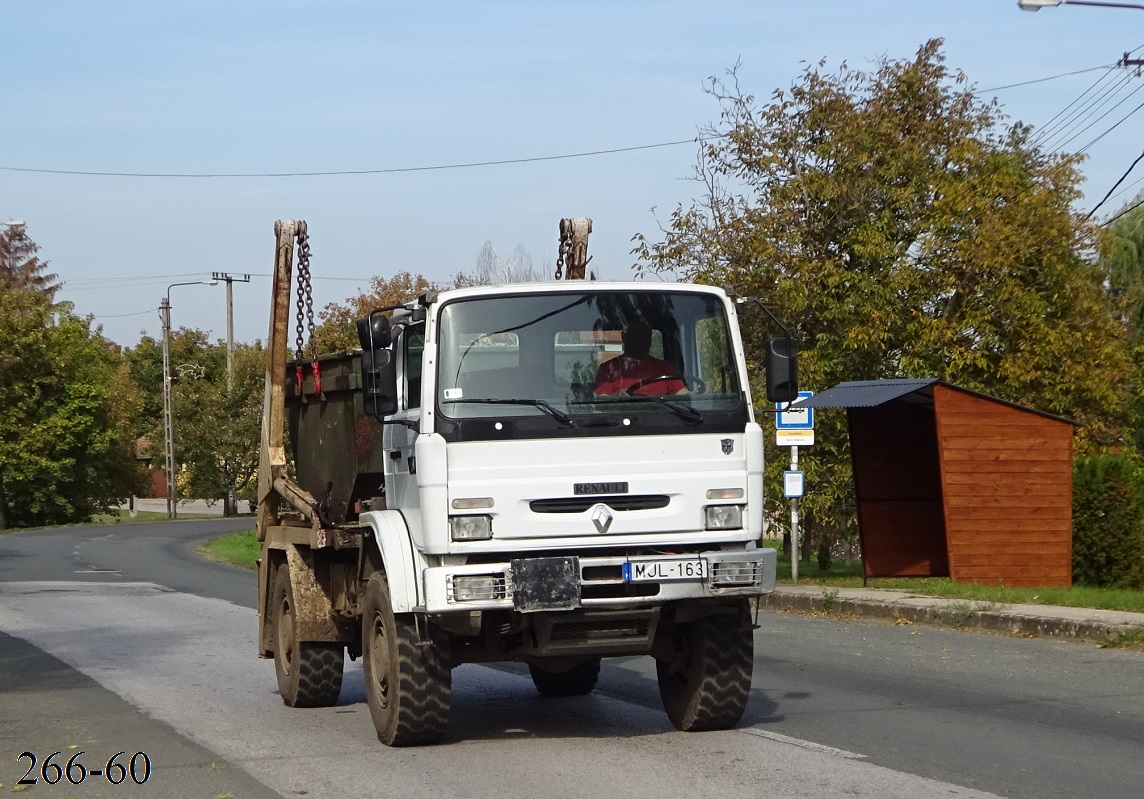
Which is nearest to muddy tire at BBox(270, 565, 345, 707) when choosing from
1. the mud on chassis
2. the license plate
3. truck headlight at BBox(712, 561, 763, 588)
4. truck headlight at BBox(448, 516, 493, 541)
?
the mud on chassis

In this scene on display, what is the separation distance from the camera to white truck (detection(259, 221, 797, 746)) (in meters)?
8.30

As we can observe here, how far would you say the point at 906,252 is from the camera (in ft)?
77.6

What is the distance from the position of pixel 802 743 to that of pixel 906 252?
15994 millimetres

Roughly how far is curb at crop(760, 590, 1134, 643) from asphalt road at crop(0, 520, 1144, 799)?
1.01 ft

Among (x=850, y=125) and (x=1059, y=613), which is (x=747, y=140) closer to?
(x=850, y=125)

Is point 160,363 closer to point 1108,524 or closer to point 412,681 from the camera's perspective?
point 1108,524

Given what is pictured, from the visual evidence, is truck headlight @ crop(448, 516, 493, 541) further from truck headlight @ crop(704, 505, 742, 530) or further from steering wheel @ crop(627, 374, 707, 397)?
truck headlight @ crop(704, 505, 742, 530)

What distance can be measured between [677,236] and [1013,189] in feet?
16.7

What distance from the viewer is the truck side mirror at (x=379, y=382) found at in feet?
28.9

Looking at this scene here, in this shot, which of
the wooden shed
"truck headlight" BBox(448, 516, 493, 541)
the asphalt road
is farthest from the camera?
the wooden shed

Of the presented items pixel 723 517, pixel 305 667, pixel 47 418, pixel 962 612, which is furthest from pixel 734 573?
pixel 47 418

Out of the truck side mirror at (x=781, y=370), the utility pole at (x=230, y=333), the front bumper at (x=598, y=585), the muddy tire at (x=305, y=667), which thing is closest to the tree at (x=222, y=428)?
the utility pole at (x=230, y=333)

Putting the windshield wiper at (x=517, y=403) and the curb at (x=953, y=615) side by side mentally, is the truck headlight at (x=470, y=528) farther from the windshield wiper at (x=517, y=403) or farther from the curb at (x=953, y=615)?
the curb at (x=953, y=615)

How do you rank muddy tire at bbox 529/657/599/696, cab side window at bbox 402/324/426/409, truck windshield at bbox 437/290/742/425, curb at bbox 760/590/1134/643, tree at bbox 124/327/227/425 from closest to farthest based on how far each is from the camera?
truck windshield at bbox 437/290/742/425 → cab side window at bbox 402/324/426/409 → muddy tire at bbox 529/657/599/696 → curb at bbox 760/590/1134/643 → tree at bbox 124/327/227/425
